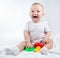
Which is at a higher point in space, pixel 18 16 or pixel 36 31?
pixel 18 16

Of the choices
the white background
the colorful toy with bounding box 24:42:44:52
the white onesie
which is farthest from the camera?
the white background

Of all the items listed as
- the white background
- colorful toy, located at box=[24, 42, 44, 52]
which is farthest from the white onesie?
the white background

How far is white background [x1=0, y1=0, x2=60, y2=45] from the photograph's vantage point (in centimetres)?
208

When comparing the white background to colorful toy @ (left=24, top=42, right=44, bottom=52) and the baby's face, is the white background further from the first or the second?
colorful toy @ (left=24, top=42, right=44, bottom=52)

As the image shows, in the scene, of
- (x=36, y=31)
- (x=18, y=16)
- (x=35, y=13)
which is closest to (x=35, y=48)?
(x=36, y=31)

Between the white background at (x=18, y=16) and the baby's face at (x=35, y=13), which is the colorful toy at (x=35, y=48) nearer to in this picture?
the baby's face at (x=35, y=13)

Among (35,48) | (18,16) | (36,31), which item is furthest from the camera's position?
(18,16)

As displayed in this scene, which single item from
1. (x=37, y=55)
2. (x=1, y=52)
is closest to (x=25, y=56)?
(x=37, y=55)

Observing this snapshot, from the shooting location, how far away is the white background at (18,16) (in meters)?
2.08

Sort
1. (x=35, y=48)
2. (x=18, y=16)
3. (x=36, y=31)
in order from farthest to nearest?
(x=18, y=16), (x=36, y=31), (x=35, y=48)

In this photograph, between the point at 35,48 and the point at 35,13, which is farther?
the point at 35,13

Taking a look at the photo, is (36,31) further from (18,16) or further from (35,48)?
(18,16)

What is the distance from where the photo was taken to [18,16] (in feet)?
7.15

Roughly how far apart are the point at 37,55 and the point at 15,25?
1051mm
